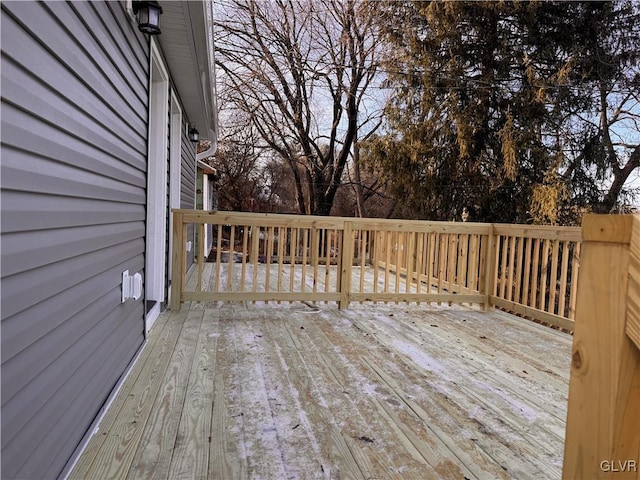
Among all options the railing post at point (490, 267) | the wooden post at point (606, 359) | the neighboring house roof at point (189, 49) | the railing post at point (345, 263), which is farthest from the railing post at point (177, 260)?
the wooden post at point (606, 359)

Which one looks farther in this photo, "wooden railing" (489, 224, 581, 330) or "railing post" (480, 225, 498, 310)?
"railing post" (480, 225, 498, 310)

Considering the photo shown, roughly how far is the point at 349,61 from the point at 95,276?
12090 millimetres

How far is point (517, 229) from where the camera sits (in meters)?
4.44

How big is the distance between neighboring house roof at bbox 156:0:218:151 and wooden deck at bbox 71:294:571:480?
2.32 metres

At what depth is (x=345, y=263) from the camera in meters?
4.57

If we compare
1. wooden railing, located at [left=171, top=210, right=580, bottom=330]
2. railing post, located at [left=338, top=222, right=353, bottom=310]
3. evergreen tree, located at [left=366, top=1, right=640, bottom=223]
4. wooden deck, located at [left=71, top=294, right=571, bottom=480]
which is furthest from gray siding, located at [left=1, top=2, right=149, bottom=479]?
evergreen tree, located at [left=366, top=1, right=640, bottom=223]

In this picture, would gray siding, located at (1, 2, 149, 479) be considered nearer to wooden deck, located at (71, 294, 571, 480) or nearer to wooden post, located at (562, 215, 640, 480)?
wooden deck, located at (71, 294, 571, 480)

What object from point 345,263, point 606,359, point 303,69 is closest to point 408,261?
point 345,263

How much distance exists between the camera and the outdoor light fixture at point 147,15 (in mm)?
2535

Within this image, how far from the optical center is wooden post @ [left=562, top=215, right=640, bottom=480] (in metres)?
0.75

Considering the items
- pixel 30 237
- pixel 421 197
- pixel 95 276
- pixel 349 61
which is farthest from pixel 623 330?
pixel 349 61

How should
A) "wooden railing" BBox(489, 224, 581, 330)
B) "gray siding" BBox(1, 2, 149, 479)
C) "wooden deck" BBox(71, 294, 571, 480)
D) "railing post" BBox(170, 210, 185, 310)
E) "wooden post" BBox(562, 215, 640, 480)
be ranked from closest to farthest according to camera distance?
"wooden post" BBox(562, 215, 640, 480), "gray siding" BBox(1, 2, 149, 479), "wooden deck" BBox(71, 294, 571, 480), "wooden railing" BBox(489, 224, 581, 330), "railing post" BBox(170, 210, 185, 310)

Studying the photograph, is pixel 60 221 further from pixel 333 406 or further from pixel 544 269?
pixel 544 269

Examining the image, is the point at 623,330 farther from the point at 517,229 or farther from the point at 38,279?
the point at 517,229
